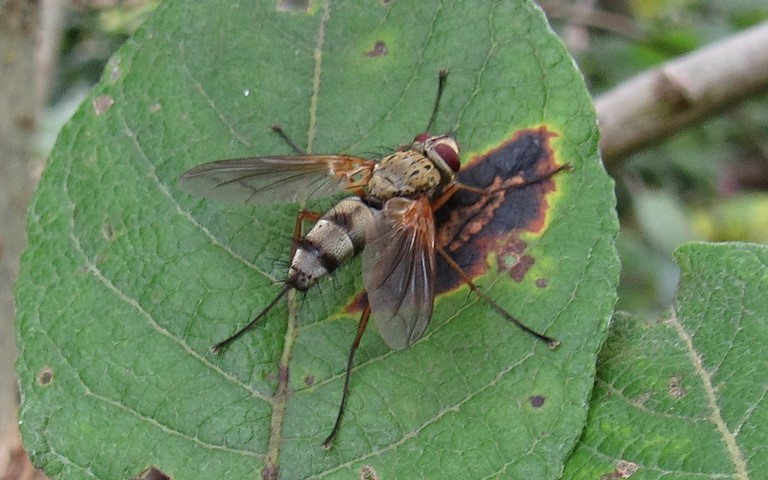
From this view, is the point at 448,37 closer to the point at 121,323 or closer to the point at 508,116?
the point at 508,116

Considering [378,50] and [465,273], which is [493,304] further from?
[378,50]

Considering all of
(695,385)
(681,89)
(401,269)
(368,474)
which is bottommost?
(681,89)

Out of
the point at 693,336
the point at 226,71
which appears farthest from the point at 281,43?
the point at 693,336

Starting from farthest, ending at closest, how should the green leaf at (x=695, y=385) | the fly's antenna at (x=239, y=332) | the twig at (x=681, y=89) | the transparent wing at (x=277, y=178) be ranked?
the twig at (x=681, y=89)
the transparent wing at (x=277, y=178)
the fly's antenna at (x=239, y=332)
the green leaf at (x=695, y=385)

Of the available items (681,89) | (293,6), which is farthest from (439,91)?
(681,89)

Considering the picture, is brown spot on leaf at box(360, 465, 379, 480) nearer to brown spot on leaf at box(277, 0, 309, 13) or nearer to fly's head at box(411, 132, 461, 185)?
fly's head at box(411, 132, 461, 185)

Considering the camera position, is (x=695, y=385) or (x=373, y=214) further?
(x=373, y=214)

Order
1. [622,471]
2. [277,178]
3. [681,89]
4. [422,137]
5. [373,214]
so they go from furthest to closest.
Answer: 1. [681,89]
2. [373,214]
3. [277,178]
4. [422,137]
5. [622,471]

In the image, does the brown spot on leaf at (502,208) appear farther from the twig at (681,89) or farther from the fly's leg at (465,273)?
the twig at (681,89)

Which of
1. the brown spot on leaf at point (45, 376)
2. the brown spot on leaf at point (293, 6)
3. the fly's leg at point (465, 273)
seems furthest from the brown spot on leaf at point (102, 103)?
the fly's leg at point (465, 273)
